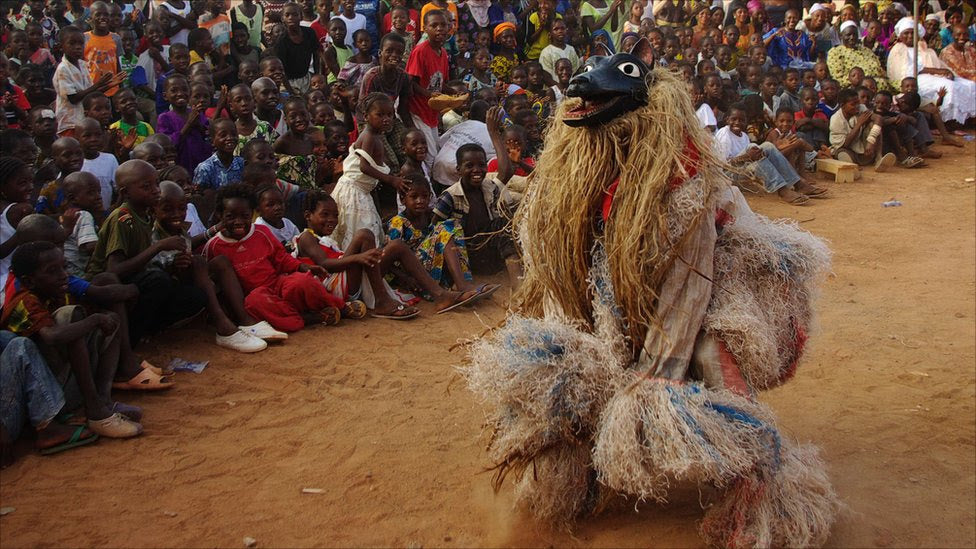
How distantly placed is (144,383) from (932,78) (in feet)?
38.4

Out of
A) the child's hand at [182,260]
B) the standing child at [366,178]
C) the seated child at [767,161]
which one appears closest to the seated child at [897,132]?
the seated child at [767,161]

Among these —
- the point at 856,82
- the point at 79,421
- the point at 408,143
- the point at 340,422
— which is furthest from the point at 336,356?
the point at 856,82

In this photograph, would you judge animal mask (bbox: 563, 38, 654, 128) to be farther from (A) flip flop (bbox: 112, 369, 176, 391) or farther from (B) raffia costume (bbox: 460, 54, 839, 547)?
(A) flip flop (bbox: 112, 369, 176, 391)

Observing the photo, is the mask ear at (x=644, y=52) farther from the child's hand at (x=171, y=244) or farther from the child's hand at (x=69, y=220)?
the child's hand at (x=69, y=220)

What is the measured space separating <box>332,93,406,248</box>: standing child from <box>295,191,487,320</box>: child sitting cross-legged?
22 cm

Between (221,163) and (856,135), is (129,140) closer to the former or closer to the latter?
(221,163)

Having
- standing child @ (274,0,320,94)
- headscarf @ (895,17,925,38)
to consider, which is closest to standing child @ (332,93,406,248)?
standing child @ (274,0,320,94)

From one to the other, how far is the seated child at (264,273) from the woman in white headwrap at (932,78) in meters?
9.96

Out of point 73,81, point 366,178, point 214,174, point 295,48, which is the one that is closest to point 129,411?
point 214,174

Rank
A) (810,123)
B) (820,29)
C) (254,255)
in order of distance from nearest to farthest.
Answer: (254,255), (810,123), (820,29)

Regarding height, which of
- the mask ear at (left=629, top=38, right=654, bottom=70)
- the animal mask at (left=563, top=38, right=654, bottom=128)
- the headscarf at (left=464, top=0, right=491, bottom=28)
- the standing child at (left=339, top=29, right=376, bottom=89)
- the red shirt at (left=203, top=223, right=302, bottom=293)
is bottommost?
the red shirt at (left=203, top=223, right=302, bottom=293)

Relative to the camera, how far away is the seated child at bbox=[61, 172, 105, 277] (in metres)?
5.15

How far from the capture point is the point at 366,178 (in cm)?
680

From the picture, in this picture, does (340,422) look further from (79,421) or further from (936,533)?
(936,533)
